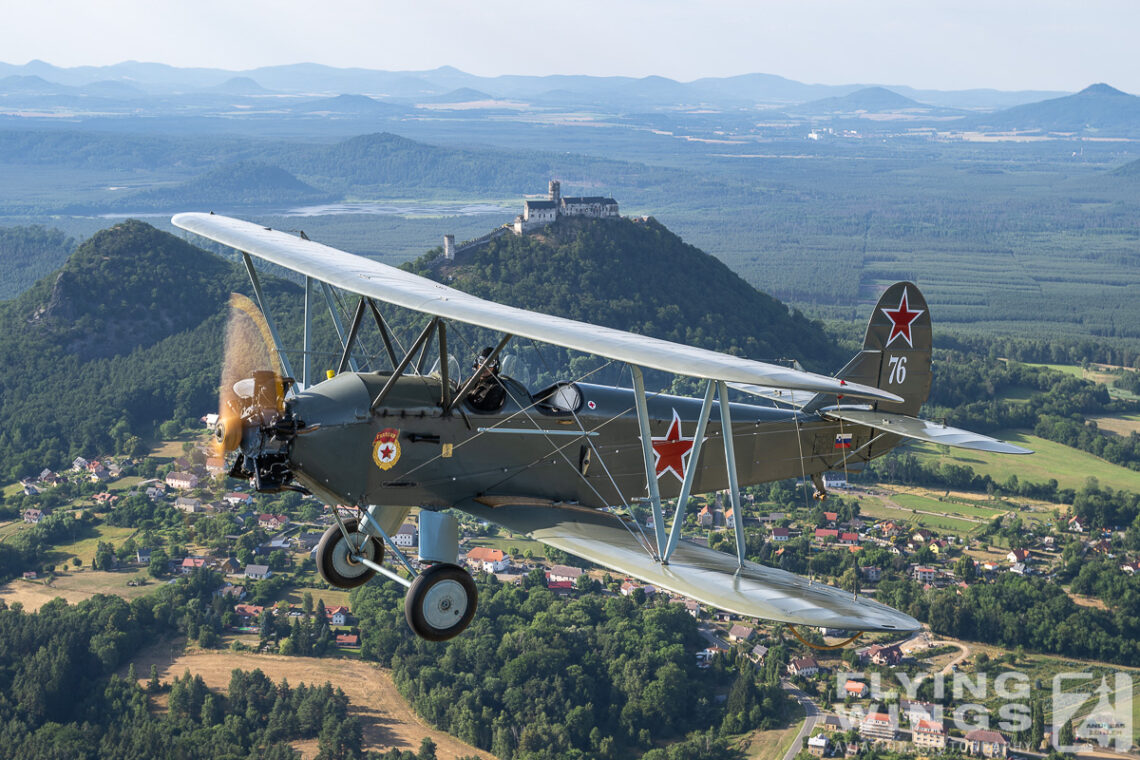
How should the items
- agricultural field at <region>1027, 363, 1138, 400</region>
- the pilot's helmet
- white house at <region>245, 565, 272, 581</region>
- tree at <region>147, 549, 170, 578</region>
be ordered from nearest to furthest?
the pilot's helmet
white house at <region>245, 565, 272, 581</region>
tree at <region>147, 549, 170, 578</region>
agricultural field at <region>1027, 363, 1138, 400</region>

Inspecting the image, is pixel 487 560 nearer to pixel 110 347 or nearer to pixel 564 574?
pixel 564 574

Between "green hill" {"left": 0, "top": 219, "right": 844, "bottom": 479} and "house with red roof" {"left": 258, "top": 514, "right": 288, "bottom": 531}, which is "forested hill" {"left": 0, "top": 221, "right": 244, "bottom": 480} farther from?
"house with red roof" {"left": 258, "top": 514, "right": 288, "bottom": 531}

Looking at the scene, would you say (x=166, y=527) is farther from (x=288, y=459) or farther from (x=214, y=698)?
(x=288, y=459)

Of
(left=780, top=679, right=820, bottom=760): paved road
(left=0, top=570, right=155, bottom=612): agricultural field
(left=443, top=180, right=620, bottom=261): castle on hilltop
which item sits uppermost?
(left=443, top=180, right=620, bottom=261): castle on hilltop

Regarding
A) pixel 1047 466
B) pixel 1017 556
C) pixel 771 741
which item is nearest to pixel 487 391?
pixel 771 741

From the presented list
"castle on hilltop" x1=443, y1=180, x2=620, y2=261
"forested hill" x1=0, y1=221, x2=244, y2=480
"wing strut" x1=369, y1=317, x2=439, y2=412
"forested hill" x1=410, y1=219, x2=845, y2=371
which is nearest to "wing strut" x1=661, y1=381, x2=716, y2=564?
"wing strut" x1=369, y1=317, x2=439, y2=412

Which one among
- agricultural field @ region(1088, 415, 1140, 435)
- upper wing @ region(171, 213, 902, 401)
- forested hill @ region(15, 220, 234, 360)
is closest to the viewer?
upper wing @ region(171, 213, 902, 401)
